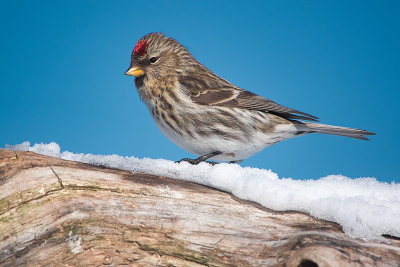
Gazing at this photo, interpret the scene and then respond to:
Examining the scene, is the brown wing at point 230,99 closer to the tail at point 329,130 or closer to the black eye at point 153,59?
the tail at point 329,130

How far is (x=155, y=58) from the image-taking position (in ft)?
11.3

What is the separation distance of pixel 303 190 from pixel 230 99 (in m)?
1.04

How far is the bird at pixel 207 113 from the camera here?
10.4 ft

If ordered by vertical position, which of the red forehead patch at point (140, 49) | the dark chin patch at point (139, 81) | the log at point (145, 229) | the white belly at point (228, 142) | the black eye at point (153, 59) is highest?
the red forehead patch at point (140, 49)

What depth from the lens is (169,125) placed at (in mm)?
3160

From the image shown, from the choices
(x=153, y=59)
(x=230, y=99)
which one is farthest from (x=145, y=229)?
(x=153, y=59)

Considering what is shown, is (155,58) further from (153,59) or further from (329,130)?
(329,130)

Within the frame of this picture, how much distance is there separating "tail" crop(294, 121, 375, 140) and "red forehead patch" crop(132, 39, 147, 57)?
1.39 meters

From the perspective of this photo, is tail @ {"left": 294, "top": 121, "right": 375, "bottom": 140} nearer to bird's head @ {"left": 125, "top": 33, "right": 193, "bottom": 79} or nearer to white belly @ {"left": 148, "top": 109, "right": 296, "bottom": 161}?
white belly @ {"left": 148, "top": 109, "right": 296, "bottom": 161}

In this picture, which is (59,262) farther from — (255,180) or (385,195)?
(385,195)

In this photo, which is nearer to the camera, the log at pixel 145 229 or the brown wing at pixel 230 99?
the log at pixel 145 229

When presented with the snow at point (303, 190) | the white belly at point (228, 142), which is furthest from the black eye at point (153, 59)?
the snow at point (303, 190)

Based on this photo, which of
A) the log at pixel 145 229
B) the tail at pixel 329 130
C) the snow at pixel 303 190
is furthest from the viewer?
the tail at pixel 329 130

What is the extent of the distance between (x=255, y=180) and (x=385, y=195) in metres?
0.94
